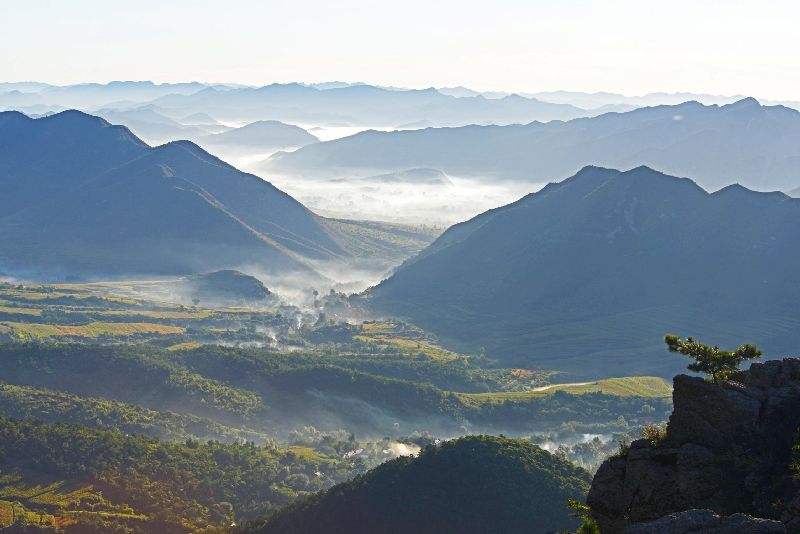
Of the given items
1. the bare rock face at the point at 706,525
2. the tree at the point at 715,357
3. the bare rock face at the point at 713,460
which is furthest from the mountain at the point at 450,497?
the bare rock face at the point at 706,525

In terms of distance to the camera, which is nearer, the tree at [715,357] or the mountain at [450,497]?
the tree at [715,357]

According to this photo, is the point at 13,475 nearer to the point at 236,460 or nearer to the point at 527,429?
the point at 236,460

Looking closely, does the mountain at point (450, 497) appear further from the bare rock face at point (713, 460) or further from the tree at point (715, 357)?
the bare rock face at point (713, 460)

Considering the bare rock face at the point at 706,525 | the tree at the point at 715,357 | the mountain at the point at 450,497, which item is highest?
the tree at the point at 715,357

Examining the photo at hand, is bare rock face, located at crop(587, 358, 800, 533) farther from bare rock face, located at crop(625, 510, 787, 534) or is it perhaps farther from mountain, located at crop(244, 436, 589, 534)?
mountain, located at crop(244, 436, 589, 534)

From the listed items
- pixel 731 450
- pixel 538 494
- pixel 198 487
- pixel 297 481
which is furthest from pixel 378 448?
pixel 731 450

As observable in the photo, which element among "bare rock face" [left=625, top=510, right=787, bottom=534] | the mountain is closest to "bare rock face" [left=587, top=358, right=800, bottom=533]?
"bare rock face" [left=625, top=510, right=787, bottom=534]

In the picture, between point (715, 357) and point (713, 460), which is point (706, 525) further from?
point (715, 357)
